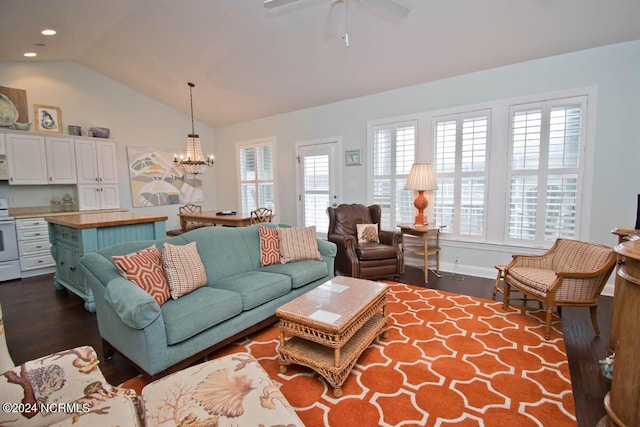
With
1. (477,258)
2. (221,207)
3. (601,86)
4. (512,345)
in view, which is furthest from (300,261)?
(221,207)

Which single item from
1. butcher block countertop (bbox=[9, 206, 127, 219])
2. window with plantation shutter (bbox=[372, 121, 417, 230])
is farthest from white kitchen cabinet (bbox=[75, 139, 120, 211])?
window with plantation shutter (bbox=[372, 121, 417, 230])

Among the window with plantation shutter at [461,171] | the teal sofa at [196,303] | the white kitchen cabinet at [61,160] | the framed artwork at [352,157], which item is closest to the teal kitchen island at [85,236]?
the teal sofa at [196,303]

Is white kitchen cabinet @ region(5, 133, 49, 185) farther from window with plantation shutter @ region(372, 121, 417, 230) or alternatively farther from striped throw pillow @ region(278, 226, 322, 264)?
window with plantation shutter @ region(372, 121, 417, 230)

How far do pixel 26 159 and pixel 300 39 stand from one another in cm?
462

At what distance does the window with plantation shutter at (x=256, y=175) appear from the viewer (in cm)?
646

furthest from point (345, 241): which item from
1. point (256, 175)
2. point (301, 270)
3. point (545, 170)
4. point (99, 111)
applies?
point (99, 111)

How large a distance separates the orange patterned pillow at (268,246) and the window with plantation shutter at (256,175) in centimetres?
314

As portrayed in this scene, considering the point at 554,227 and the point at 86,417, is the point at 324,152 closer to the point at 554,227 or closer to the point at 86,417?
the point at 554,227

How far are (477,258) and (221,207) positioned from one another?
228 inches

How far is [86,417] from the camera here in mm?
1071

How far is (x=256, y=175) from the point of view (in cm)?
670

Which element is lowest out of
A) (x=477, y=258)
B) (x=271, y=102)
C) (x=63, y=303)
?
(x=63, y=303)

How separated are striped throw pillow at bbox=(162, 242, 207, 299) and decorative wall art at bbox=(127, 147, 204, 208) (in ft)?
14.8

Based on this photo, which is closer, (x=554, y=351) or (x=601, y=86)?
(x=554, y=351)
